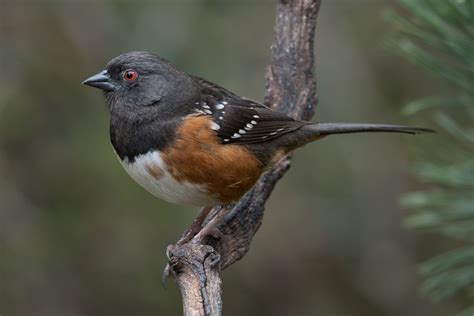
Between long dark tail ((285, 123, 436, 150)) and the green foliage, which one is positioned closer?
the green foliage

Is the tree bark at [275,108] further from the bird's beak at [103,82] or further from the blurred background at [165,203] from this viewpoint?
the blurred background at [165,203]

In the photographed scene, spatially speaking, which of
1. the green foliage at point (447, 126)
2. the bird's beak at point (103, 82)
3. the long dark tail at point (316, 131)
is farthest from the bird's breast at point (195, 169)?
the green foliage at point (447, 126)

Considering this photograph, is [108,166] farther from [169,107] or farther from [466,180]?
[466,180]

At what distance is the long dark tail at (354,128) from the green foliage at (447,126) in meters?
0.38

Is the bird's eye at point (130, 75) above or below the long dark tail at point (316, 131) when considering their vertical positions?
above

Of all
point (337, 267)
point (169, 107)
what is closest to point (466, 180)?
point (169, 107)

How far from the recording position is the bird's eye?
129 inches

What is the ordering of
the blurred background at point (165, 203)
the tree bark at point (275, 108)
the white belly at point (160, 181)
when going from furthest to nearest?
the blurred background at point (165, 203)
the white belly at point (160, 181)
the tree bark at point (275, 108)

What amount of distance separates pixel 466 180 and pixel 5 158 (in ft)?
9.93

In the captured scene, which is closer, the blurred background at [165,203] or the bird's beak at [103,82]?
the bird's beak at [103,82]

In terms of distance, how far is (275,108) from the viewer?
136 inches

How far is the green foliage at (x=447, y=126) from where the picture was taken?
215 cm

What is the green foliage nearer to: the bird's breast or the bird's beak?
the bird's breast

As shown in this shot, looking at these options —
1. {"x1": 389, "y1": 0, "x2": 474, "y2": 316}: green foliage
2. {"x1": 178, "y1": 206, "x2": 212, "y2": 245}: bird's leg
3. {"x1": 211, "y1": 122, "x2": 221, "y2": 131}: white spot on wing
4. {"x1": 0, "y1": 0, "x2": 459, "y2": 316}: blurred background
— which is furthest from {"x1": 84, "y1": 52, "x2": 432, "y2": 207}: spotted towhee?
{"x1": 0, "y1": 0, "x2": 459, "y2": 316}: blurred background
